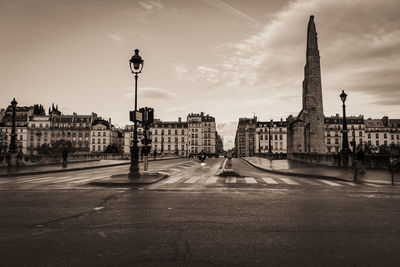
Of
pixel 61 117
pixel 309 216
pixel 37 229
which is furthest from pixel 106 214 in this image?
pixel 61 117

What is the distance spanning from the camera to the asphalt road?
4.26m

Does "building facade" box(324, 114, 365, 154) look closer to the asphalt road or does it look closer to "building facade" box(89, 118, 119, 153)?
"building facade" box(89, 118, 119, 153)

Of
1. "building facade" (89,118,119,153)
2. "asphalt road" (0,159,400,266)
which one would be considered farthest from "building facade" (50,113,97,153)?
"asphalt road" (0,159,400,266)

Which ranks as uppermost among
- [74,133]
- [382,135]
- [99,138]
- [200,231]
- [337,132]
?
[337,132]

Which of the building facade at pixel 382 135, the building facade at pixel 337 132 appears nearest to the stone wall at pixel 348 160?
the building facade at pixel 337 132

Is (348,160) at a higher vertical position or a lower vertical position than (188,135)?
lower

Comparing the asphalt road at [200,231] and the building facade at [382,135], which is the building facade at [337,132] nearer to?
the building facade at [382,135]

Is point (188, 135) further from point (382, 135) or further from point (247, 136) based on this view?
point (382, 135)

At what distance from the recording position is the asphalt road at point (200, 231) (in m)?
4.26

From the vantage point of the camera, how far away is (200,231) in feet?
18.5

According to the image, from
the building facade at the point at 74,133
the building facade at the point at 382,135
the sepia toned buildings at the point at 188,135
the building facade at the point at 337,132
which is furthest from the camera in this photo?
the sepia toned buildings at the point at 188,135

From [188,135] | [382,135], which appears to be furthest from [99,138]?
[382,135]

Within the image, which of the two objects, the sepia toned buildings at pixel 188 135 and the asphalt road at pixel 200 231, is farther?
the sepia toned buildings at pixel 188 135

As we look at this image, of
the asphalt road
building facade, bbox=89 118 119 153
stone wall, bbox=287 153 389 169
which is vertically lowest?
the asphalt road
